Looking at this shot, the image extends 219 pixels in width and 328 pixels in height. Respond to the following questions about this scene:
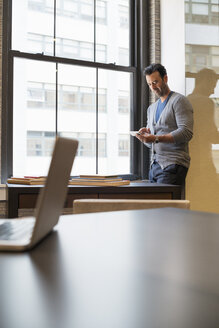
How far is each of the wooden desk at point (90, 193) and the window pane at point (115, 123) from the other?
1535mm

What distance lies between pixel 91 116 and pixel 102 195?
1.67 m

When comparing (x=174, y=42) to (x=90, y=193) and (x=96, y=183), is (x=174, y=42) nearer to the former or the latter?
(x=96, y=183)

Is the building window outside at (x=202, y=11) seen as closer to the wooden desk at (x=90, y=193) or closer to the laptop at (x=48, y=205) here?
the wooden desk at (x=90, y=193)

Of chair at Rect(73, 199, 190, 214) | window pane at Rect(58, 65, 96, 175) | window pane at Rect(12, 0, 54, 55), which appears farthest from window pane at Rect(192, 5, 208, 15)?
chair at Rect(73, 199, 190, 214)

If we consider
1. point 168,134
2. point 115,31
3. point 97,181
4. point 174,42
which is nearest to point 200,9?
point 174,42

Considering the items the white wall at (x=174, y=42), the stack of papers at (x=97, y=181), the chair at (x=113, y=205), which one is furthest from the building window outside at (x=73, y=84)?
the chair at (x=113, y=205)

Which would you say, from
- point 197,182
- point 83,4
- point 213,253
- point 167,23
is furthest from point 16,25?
point 213,253

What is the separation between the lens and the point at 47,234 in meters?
0.95

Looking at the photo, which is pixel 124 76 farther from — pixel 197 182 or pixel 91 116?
pixel 197 182

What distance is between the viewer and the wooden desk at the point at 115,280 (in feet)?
1.52

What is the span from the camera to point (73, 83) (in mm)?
3949

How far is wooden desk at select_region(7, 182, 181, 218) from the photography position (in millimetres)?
2305

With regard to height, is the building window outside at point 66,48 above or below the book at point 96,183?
above

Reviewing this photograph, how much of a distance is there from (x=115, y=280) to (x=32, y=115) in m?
3.26
